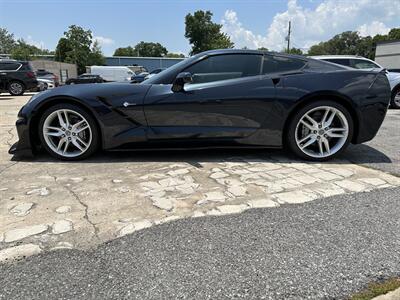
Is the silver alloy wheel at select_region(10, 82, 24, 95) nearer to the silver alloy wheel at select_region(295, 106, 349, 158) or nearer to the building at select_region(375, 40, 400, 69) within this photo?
the silver alloy wheel at select_region(295, 106, 349, 158)

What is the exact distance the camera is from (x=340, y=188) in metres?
3.16

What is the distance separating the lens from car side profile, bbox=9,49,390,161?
386 cm

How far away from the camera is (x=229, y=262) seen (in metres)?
1.99

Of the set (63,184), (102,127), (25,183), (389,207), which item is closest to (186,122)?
(102,127)

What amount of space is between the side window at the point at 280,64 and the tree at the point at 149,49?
343 ft

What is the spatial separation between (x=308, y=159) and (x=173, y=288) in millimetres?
2762

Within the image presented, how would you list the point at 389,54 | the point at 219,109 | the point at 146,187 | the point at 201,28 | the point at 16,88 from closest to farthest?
1. the point at 146,187
2. the point at 219,109
3. the point at 16,88
4. the point at 389,54
5. the point at 201,28

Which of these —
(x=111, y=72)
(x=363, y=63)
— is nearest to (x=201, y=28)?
(x=111, y=72)

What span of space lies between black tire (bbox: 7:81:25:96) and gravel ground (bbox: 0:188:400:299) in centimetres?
1605

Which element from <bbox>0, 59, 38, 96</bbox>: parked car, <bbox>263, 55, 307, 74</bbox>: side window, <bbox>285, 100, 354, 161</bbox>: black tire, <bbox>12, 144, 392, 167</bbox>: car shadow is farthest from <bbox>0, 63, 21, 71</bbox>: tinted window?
<bbox>285, 100, 354, 161</bbox>: black tire

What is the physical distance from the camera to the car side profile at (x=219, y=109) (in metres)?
3.86

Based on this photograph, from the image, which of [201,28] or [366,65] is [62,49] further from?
[366,65]

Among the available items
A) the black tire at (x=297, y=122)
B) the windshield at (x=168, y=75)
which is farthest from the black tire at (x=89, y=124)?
the black tire at (x=297, y=122)

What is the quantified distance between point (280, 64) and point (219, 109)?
920mm
